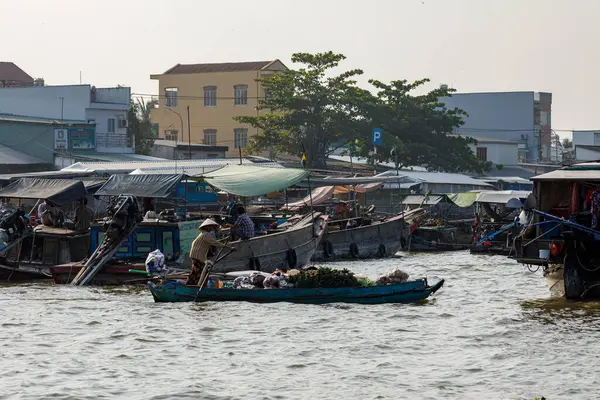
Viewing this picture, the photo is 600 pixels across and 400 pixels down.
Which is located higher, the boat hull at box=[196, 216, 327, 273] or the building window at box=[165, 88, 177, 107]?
the building window at box=[165, 88, 177, 107]

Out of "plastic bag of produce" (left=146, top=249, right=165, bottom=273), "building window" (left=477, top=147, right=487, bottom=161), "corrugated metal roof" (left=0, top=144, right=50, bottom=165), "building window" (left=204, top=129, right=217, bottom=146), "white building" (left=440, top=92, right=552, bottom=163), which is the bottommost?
"plastic bag of produce" (left=146, top=249, right=165, bottom=273)

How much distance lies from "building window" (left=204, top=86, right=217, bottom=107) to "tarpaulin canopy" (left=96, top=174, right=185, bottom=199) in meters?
41.7

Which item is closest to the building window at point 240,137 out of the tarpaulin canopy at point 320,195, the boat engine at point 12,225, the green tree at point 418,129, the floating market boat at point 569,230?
the green tree at point 418,129

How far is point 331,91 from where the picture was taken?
5369 cm

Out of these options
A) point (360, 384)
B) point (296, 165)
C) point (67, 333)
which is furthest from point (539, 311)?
point (296, 165)

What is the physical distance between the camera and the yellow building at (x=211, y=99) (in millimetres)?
66500

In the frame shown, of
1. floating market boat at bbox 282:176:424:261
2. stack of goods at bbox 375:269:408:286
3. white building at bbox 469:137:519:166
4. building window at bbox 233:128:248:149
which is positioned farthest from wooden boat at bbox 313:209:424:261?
white building at bbox 469:137:519:166

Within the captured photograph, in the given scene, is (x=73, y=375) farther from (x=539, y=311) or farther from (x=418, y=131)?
A: (x=418, y=131)

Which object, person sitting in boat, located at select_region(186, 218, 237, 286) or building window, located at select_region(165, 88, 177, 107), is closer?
person sitting in boat, located at select_region(186, 218, 237, 286)

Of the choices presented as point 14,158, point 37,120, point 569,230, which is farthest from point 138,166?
point 569,230

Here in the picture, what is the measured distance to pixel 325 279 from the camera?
19.7 metres

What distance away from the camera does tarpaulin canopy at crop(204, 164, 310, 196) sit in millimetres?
26422

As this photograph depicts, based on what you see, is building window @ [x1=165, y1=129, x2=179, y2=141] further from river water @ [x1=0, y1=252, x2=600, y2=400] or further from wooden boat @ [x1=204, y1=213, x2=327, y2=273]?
river water @ [x1=0, y1=252, x2=600, y2=400]

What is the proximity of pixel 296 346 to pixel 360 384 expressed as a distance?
8.97 feet
